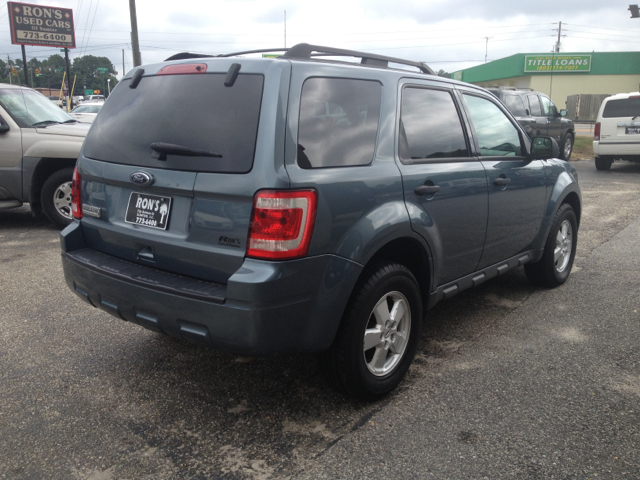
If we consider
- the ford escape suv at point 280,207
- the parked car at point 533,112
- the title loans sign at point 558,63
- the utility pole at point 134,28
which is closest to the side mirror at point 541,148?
the ford escape suv at point 280,207

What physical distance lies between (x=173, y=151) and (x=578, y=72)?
52.1m

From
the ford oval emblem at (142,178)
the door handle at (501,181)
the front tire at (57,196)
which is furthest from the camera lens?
the front tire at (57,196)

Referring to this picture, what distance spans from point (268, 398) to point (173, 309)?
0.83m

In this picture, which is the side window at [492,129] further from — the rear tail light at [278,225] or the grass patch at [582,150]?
the grass patch at [582,150]

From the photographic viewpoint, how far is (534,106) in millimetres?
14977

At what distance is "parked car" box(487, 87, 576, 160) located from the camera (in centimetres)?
1415

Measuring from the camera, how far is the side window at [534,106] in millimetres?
14828

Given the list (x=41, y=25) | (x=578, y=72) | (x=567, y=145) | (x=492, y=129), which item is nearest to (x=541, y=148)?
(x=492, y=129)

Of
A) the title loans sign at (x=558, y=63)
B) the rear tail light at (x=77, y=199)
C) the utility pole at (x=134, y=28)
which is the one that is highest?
the title loans sign at (x=558, y=63)

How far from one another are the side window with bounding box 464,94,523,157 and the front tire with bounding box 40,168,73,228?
528 centimetres

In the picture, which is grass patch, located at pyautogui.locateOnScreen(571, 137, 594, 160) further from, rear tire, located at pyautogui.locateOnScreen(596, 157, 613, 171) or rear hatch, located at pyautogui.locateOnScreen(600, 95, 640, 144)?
rear hatch, located at pyautogui.locateOnScreen(600, 95, 640, 144)

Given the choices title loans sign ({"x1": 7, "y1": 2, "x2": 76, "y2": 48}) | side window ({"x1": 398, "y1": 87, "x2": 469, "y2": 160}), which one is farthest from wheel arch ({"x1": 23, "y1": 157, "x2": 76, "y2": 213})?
title loans sign ({"x1": 7, "y1": 2, "x2": 76, "y2": 48})

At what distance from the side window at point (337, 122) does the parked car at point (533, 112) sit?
11263 millimetres

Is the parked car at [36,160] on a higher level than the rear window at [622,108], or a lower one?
lower
